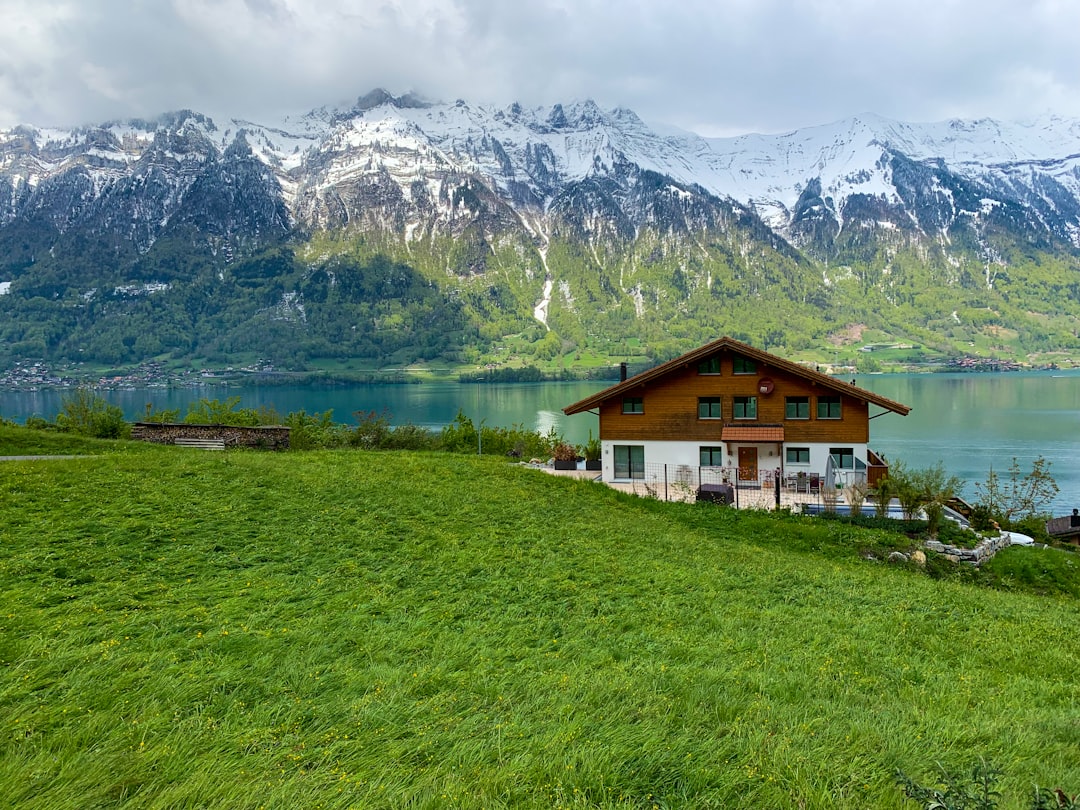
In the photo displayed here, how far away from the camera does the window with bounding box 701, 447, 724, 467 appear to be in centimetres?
3272

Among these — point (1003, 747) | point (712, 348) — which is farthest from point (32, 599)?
point (712, 348)

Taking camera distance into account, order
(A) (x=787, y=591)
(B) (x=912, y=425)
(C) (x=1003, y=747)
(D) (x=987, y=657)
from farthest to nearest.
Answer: (B) (x=912, y=425) < (A) (x=787, y=591) < (D) (x=987, y=657) < (C) (x=1003, y=747)

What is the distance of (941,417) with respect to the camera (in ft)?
343

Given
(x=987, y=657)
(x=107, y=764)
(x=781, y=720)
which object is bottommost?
(x=987, y=657)

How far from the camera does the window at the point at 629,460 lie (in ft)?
111

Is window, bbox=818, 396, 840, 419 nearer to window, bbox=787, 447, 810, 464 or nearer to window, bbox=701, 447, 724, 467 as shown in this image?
window, bbox=787, 447, 810, 464

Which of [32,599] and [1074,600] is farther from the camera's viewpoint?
[1074,600]

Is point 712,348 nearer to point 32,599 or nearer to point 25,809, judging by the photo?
point 32,599

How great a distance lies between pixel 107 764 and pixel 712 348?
30368mm

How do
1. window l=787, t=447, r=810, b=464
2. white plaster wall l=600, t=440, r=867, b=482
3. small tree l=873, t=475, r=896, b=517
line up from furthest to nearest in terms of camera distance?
window l=787, t=447, r=810, b=464 < white plaster wall l=600, t=440, r=867, b=482 < small tree l=873, t=475, r=896, b=517

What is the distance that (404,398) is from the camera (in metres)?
166

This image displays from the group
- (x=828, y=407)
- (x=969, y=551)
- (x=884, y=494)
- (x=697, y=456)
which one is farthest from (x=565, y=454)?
(x=969, y=551)

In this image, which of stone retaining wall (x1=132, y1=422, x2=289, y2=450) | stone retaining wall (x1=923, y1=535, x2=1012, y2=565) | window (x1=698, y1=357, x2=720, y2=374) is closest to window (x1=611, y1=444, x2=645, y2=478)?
window (x1=698, y1=357, x2=720, y2=374)

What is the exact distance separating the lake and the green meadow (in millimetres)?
48667
